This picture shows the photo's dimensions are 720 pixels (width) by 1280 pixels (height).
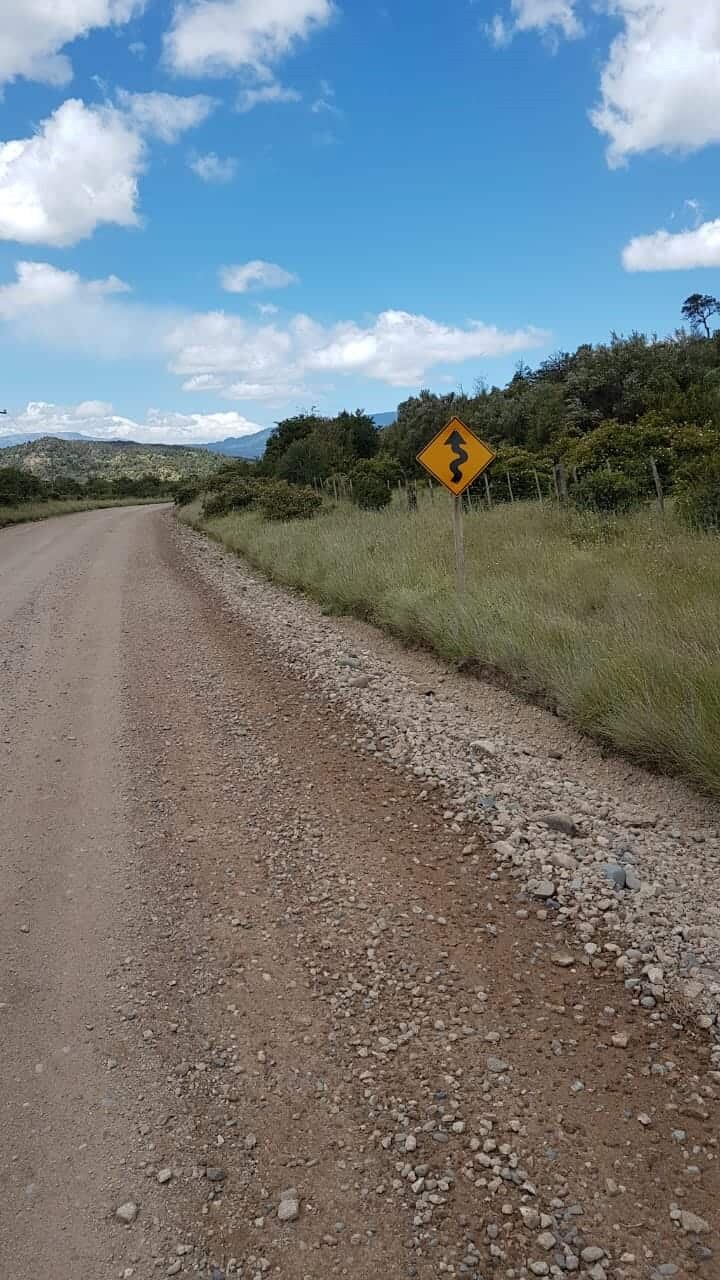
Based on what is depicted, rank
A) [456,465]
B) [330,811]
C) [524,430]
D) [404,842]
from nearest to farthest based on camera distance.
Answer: [404,842]
[330,811]
[456,465]
[524,430]

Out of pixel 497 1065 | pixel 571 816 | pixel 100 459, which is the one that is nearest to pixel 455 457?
pixel 571 816

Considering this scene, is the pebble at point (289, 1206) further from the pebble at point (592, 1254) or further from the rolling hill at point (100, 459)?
the rolling hill at point (100, 459)

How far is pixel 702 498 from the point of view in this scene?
36.7 feet

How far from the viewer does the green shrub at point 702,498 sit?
10.8m

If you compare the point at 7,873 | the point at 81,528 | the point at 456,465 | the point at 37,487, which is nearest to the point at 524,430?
the point at 81,528

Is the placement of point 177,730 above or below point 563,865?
above

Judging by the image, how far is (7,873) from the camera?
3.98 meters

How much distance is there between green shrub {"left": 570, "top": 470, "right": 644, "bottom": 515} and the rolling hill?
68.0 m

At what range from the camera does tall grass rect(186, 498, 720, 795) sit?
4.75 meters

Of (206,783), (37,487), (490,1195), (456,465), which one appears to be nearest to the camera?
(490,1195)

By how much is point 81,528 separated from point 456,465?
68.3ft

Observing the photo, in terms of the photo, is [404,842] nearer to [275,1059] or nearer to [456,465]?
[275,1059]

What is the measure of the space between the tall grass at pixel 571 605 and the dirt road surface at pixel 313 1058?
1.47m

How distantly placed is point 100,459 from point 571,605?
10674 cm
